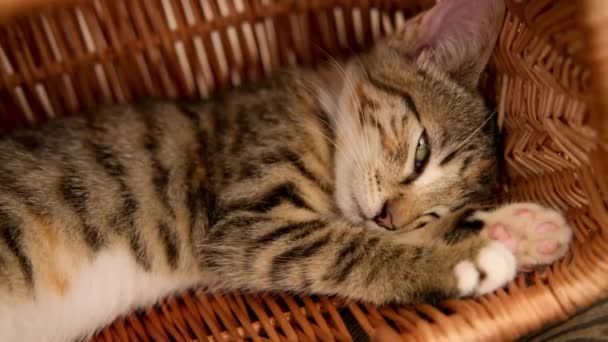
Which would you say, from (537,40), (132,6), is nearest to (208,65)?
(132,6)

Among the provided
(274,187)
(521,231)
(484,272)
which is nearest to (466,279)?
(484,272)

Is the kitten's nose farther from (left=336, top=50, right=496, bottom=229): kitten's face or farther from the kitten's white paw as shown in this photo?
the kitten's white paw

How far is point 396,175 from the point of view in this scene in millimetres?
1095

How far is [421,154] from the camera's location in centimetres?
113

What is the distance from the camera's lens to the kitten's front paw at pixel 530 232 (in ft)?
3.34

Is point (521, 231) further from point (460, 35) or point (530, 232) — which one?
point (460, 35)

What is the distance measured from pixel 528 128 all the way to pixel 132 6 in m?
0.92

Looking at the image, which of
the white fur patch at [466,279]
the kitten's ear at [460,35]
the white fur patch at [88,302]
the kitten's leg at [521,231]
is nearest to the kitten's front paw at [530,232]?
the kitten's leg at [521,231]

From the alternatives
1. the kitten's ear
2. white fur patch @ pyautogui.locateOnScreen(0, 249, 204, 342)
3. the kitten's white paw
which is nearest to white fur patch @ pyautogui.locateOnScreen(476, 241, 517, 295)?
the kitten's white paw

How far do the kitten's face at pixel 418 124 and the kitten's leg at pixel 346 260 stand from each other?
2.8 inches

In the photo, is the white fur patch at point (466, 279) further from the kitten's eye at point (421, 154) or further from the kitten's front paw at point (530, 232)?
the kitten's eye at point (421, 154)

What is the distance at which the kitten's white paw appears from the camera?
0.95 m

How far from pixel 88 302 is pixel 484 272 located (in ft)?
2.40

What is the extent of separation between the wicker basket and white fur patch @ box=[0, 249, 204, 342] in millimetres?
60
